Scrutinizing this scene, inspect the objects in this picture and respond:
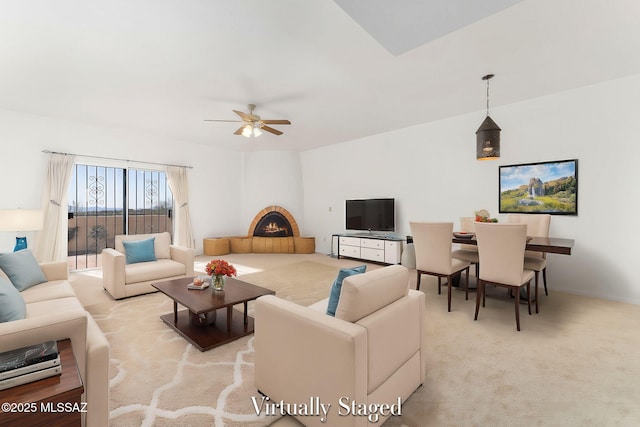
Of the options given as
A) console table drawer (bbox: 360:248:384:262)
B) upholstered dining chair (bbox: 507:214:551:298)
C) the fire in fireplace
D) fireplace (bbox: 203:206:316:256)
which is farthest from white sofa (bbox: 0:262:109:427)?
the fire in fireplace

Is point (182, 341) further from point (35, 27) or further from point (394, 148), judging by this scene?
point (394, 148)

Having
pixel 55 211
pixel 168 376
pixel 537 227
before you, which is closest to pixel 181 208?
pixel 55 211

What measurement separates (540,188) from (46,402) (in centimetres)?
547

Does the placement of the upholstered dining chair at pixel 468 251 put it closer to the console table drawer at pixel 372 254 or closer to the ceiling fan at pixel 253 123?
the console table drawer at pixel 372 254

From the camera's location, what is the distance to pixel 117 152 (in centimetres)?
572

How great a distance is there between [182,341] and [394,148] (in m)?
5.06

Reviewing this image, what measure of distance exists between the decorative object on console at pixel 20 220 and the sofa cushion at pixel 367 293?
464 centimetres

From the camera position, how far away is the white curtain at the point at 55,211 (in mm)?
4879

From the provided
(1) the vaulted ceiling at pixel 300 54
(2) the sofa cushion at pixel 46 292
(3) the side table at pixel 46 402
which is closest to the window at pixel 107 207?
(1) the vaulted ceiling at pixel 300 54

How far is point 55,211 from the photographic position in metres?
5.01

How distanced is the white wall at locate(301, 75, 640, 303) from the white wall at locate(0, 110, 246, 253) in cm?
417

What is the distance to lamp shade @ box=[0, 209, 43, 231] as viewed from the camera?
12.1 feet

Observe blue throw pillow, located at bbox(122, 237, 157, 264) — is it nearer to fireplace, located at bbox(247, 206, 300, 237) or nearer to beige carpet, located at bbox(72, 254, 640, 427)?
beige carpet, located at bbox(72, 254, 640, 427)

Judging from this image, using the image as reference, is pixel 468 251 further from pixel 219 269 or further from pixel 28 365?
pixel 28 365
